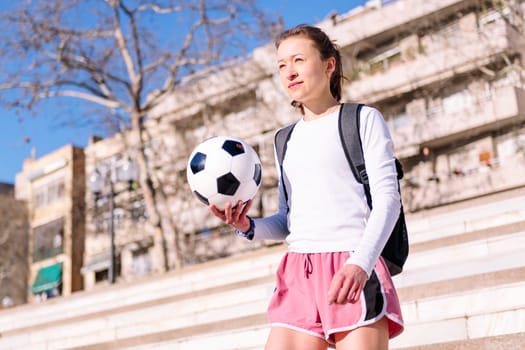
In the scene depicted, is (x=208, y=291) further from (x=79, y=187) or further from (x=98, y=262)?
(x=98, y=262)

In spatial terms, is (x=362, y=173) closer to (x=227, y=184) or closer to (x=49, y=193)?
(x=227, y=184)

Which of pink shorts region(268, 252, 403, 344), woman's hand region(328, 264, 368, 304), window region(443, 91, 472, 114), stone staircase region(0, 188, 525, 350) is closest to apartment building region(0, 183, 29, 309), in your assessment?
window region(443, 91, 472, 114)

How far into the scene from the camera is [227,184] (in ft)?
8.85

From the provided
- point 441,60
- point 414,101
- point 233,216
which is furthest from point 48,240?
point 233,216

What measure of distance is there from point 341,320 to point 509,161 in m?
20.1

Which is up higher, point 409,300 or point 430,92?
point 430,92

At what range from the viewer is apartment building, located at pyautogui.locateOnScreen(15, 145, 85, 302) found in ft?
127

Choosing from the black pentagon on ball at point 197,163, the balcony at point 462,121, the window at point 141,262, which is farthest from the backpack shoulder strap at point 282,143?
the window at point 141,262

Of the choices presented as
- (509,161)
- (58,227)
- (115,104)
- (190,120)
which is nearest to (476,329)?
(115,104)

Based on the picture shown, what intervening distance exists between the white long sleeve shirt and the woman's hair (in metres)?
0.19

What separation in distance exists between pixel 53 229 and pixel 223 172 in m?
39.6

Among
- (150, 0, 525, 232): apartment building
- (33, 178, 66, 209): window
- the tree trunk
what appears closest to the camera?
the tree trunk

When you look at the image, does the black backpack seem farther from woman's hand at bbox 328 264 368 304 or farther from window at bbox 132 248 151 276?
window at bbox 132 248 151 276

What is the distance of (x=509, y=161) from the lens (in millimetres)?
20797
